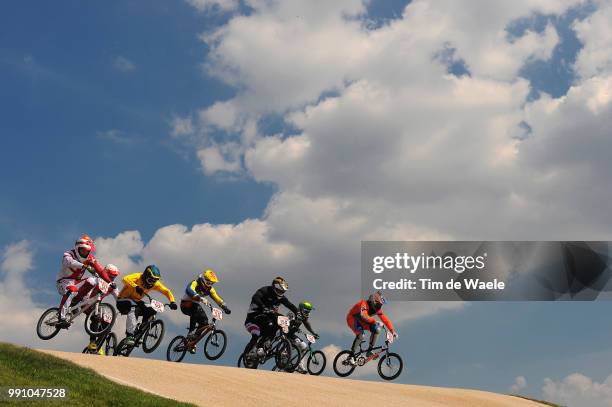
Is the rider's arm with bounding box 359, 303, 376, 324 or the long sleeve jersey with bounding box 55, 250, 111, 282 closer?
the long sleeve jersey with bounding box 55, 250, 111, 282

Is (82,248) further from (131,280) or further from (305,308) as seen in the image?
(305,308)

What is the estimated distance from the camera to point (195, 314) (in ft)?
79.0

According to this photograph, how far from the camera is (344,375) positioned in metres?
26.8

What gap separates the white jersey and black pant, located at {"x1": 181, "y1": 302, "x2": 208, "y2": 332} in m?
3.23

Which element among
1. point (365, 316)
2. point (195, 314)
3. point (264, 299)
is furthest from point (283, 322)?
point (365, 316)

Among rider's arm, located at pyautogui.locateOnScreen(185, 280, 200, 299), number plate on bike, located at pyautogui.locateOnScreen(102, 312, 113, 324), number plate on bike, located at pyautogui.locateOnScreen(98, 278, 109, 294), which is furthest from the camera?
rider's arm, located at pyautogui.locateOnScreen(185, 280, 200, 299)

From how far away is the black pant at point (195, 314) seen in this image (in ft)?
79.0

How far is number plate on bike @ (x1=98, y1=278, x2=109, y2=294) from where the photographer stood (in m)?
22.5

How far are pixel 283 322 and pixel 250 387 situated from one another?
4.61 meters

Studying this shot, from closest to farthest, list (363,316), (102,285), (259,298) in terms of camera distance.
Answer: (102,285)
(259,298)
(363,316)

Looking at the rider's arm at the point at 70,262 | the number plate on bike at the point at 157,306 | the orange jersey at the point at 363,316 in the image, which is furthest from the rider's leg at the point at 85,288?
the orange jersey at the point at 363,316

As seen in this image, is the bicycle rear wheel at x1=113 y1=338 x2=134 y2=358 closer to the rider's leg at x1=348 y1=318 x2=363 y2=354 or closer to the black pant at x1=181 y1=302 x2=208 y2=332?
the black pant at x1=181 y1=302 x2=208 y2=332

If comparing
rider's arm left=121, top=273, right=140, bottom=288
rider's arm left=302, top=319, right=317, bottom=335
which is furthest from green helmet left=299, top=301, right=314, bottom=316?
rider's arm left=121, top=273, right=140, bottom=288

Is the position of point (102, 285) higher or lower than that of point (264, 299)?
lower
